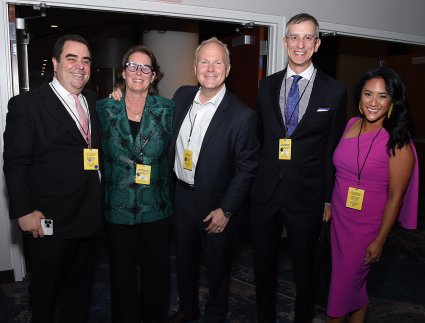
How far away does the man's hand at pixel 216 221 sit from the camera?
84.9 inches

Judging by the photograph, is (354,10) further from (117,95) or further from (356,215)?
(117,95)

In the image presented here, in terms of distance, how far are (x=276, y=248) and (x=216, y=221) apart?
0.43m

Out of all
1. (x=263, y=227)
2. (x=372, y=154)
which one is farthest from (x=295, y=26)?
(x=263, y=227)

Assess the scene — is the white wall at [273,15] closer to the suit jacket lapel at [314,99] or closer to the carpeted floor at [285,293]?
the carpeted floor at [285,293]

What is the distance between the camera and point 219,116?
2.14m

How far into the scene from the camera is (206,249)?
2275 millimetres

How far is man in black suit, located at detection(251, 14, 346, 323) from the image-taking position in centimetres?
213

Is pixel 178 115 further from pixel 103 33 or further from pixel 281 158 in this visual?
pixel 103 33

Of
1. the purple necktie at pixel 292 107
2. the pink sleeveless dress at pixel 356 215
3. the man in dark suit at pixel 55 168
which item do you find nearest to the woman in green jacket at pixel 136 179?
the man in dark suit at pixel 55 168

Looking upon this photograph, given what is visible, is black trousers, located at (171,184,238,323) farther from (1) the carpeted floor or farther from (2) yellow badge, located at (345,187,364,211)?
(2) yellow badge, located at (345,187,364,211)

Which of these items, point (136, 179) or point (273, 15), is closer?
point (136, 179)

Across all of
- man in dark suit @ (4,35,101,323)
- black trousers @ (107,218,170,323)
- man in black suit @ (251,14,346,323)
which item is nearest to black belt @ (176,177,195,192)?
black trousers @ (107,218,170,323)

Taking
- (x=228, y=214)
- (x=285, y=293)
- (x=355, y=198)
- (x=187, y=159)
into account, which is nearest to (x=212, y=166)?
(x=187, y=159)

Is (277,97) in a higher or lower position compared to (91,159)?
higher
